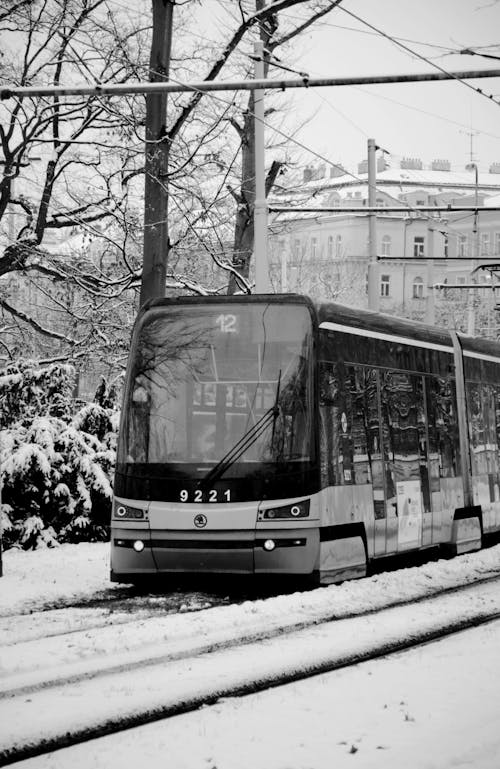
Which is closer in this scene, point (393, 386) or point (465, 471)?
point (393, 386)

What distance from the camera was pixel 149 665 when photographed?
908 centimetres

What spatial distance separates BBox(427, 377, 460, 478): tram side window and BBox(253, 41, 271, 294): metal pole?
4004mm

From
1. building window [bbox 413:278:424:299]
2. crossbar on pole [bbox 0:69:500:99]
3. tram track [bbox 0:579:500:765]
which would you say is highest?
building window [bbox 413:278:424:299]

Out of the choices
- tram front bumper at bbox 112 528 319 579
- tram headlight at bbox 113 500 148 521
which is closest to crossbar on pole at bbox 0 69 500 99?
tram headlight at bbox 113 500 148 521

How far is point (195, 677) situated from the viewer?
848 centimetres

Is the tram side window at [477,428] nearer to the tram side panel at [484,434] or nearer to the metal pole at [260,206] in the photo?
the tram side panel at [484,434]

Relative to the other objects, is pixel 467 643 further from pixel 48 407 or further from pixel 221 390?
pixel 48 407

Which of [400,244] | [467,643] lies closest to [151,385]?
[467,643]

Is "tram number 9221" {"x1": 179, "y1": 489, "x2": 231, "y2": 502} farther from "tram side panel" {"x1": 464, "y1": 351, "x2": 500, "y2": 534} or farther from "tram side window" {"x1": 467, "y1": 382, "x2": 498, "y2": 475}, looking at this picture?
"tram side window" {"x1": 467, "y1": 382, "x2": 498, "y2": 475}

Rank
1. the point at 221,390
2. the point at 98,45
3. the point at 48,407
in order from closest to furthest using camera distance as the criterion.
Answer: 1. the point at 221,390
2. the point at 48,407
3. the point at 98,45

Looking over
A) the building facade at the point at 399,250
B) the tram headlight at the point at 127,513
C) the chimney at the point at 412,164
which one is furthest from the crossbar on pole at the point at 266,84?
the chimney at the point at 412,164

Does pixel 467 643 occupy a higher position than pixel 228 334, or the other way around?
pixel 228 334

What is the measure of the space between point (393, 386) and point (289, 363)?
2599mm

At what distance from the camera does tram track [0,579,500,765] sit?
7.06m
